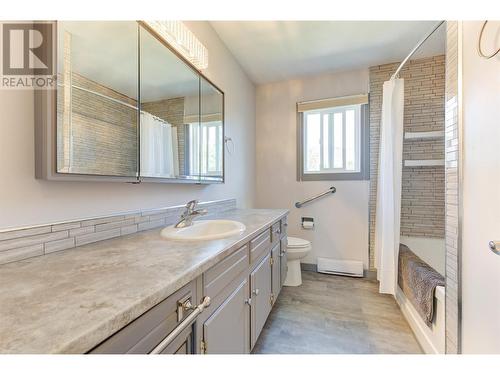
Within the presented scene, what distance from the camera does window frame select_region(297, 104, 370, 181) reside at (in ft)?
8.82

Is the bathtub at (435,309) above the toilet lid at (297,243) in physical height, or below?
below

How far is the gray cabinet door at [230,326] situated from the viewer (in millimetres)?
845

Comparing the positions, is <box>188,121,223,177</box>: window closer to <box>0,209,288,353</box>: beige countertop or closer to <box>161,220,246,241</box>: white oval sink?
<box>161,220,246,241</box>: white oval sink

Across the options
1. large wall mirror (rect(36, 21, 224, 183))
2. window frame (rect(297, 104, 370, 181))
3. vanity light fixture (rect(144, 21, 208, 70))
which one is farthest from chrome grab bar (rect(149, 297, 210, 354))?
window frame (rect(297, 104, 370, 181))

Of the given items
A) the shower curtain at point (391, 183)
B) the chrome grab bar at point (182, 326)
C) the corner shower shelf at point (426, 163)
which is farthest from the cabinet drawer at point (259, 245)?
the corner shower shelf at point (426, 163)

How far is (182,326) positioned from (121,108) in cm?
100

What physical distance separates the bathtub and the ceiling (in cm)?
206

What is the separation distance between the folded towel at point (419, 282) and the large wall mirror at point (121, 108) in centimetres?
177

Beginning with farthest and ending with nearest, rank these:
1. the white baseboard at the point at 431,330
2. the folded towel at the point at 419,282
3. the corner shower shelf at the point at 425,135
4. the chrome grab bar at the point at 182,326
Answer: the corner shower shelf at the point at 425,135 → the folded towel at the point at 419,282 → the white baseboard at the point at 431,330 → the chrome grab bar at the point at 182,326

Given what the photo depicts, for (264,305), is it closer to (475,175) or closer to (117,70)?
(475,175)

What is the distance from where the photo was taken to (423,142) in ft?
8.23

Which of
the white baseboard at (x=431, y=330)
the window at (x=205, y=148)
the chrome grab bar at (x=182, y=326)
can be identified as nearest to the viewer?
the chrome grab bar at (x=182, y=326)

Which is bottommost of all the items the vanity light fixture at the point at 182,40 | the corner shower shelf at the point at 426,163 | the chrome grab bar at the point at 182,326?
the chrome grab bar at the point at 182,326

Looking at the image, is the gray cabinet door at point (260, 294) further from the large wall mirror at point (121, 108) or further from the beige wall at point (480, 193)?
the beige wall at point (480, 193)
